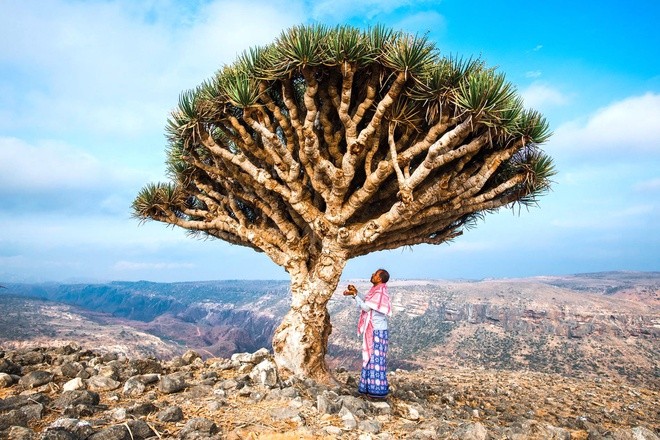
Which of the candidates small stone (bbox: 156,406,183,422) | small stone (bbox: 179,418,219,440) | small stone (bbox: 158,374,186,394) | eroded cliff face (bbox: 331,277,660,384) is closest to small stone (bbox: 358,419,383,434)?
small stone (bbox: 179,418,219,440)

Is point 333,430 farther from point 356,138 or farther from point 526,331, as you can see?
point 526,331

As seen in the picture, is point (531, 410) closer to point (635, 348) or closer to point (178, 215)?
point (178, 215)

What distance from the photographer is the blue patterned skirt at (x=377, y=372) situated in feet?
22.3

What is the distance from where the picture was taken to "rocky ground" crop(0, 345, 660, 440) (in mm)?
4094

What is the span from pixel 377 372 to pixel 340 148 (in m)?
4.20

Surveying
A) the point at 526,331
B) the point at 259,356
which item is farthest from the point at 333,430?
the point at 526,331

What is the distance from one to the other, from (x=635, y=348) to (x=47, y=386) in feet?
83.0

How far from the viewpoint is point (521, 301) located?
28.5 metres

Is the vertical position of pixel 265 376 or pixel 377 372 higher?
pixel 265 376

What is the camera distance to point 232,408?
502 cm

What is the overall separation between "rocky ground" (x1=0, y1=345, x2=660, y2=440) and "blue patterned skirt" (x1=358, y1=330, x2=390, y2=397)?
38 cm

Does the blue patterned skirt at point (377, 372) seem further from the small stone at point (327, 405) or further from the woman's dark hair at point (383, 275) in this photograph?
the small stone at point (327, 405)

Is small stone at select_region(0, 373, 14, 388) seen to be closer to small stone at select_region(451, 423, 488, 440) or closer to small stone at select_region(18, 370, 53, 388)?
small stone at select_region(18, 370, 53, 388)

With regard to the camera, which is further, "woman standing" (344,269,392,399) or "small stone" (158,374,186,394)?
"woman standing" (344,269,392,399)
